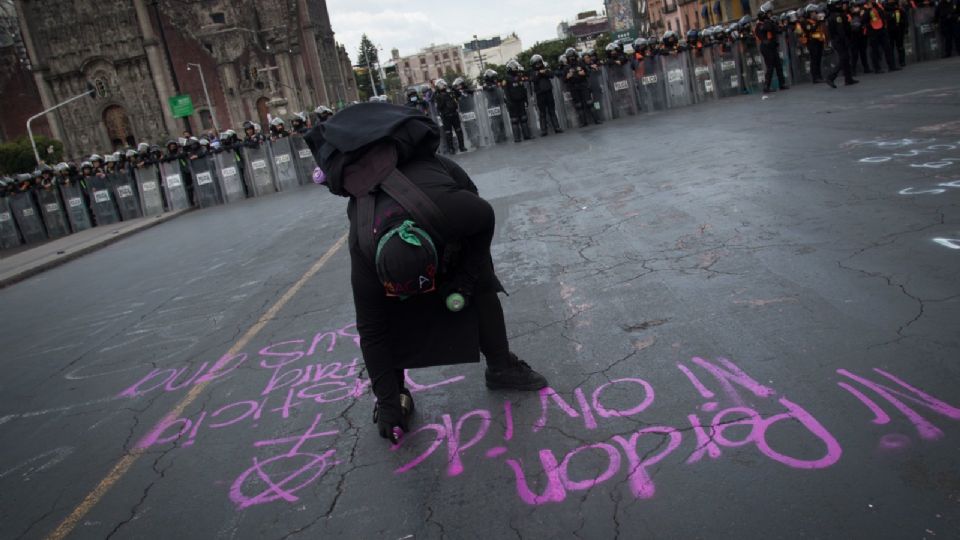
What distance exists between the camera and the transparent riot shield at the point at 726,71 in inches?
908

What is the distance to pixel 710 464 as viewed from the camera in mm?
2953

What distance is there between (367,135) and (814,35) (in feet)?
67.3

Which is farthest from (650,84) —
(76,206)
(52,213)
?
(52,213)

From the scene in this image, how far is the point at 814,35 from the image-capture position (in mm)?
20047

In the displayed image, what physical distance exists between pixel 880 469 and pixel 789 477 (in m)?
0.33

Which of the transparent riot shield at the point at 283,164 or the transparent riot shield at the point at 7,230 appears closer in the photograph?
the transparent riot shield at the point at 283,164

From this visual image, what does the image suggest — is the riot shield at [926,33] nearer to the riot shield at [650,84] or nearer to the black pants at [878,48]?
the black pants at [878,48]

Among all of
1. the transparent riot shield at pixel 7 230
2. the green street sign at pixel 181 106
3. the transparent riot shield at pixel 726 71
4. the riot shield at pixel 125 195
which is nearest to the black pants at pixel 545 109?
the transparent riot shield at pixel 726 71

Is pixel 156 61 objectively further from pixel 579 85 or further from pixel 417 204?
pixel 417 204

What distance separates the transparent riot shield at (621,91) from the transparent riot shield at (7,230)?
21.6 m

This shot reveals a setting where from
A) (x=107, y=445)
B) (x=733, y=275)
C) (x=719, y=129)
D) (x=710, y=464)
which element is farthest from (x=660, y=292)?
(x=719, y=129)

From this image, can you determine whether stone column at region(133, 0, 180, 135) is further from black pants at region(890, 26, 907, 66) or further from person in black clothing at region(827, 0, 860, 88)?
black pants at region(890, 26, 907, 66)

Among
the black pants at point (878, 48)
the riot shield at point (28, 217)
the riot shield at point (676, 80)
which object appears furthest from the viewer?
the riot shield at point (28, 217)

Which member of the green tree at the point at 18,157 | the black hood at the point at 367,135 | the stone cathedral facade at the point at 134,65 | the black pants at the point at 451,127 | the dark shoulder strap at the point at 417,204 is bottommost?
the dark shoulder strap at the point at 417,204
